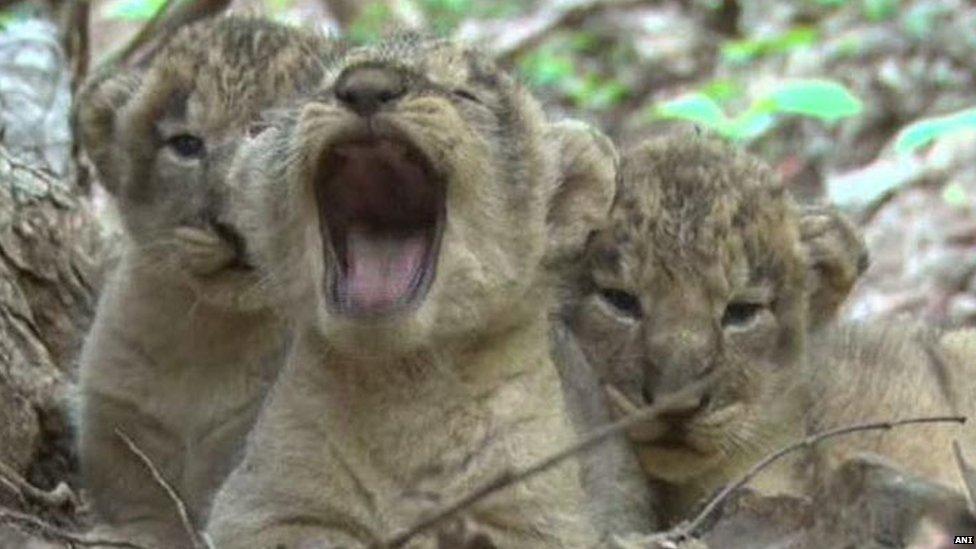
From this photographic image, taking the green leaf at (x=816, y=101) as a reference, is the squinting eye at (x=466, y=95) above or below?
above

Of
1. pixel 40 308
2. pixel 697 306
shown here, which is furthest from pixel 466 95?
pixel 40 308

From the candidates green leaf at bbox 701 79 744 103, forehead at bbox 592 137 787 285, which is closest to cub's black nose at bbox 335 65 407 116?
forehead at bbox 592 137 787 285

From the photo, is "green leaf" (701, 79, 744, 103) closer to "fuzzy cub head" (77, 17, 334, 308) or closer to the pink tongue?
"fuzzy cub head" (77, 17, 334, 308)

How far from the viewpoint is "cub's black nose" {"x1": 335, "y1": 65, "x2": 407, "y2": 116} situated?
16.3 feet

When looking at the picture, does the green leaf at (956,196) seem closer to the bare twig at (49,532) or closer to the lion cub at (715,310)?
the lion cub at (715,310)

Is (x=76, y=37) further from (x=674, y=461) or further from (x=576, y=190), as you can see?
(x=674, y=461)

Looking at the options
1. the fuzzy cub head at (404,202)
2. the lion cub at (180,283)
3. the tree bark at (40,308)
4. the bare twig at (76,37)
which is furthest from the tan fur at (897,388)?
the bare twig at (76,37)

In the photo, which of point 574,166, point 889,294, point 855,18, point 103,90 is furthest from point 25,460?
point 855,18

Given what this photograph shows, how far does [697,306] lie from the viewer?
5.66 meters

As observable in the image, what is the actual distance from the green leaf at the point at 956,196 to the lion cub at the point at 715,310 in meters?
4.86

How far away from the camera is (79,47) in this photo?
370 inches

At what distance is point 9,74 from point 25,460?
7.81ft

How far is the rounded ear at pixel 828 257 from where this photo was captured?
6.18 meters

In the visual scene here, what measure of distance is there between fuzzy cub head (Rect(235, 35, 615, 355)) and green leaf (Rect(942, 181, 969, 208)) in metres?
5.89
